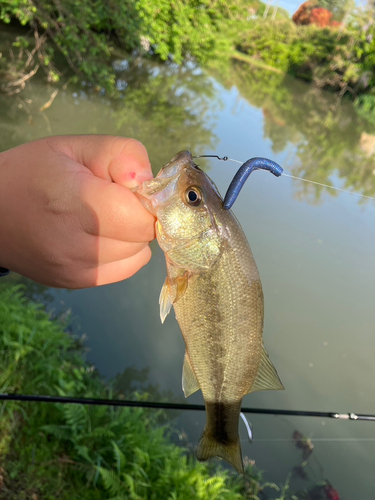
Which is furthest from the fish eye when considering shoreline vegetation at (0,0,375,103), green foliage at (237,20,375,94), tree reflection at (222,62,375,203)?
green foliage at (237,20,375,94)

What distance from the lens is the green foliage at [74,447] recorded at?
233cm

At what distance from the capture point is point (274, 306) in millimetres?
5000

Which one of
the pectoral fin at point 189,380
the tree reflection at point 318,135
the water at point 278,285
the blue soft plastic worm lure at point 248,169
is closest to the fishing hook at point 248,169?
the blue soft plastic worm lure at point 248,169

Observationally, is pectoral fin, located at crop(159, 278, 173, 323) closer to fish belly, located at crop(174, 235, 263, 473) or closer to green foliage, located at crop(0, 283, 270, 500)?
fish belly, located at crop(174, 235, 263, 473)

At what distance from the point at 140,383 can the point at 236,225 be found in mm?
3023

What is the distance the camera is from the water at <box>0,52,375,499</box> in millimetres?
3752

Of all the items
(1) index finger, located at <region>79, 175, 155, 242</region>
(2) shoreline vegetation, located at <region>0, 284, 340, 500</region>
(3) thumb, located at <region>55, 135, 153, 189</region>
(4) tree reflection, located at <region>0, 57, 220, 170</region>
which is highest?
(4) tree reflection, located at <region>0, 57, 220, 170</region>

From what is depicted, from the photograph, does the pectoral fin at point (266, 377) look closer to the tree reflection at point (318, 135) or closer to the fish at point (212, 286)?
the fish at point (212, 286)

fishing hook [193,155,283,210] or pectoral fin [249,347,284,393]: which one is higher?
fishing hook [193,155,283,210]

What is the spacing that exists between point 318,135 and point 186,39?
24.5 ft

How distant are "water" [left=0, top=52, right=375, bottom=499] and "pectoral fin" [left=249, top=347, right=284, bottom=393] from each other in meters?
2.41

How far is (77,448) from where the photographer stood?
245 cm

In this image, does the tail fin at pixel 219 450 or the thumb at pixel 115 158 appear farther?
the tail fin at pixel 219 450

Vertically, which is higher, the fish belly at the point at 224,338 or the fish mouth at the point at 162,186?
the fish mouth at the point at 162,186
